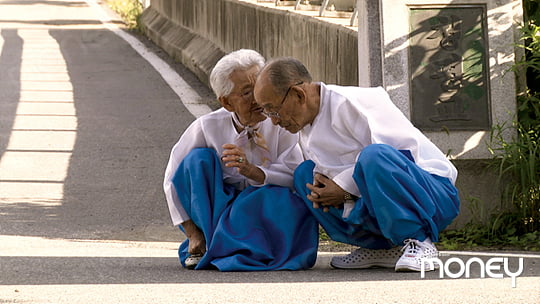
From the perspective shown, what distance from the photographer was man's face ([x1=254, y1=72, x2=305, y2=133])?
523 cm

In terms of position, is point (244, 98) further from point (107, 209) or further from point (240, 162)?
point (107, 209)

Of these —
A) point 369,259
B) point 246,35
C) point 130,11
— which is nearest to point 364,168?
point 369,259

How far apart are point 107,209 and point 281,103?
3.51 meters

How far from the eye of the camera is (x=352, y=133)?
5.39 m

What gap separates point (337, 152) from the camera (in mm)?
5418

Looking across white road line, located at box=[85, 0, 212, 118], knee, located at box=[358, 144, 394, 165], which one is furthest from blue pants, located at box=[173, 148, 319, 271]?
white road line, located at box=[85, 0, 212, 118]

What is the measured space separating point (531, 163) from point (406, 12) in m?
1.20

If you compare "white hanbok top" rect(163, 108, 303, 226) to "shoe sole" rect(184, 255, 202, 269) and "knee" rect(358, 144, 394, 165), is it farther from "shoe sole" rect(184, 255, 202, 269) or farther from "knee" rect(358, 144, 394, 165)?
"knee" rect(358, 144, 394, 165)

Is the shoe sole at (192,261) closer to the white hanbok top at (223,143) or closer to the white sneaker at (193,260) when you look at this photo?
the white sneaker at (193,260)

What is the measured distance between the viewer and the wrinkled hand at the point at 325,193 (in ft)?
17.4

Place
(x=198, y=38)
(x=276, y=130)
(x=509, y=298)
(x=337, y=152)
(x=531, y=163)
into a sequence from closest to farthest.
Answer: (x=509, y=298), (x=337, y=152), (x=276, y=130), (x=531, y=163), (x=198, y=38)

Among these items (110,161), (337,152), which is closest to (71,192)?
(110,161)

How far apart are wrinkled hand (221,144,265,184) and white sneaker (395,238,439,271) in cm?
84

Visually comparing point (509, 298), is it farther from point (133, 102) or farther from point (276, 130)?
point (133, 102)
